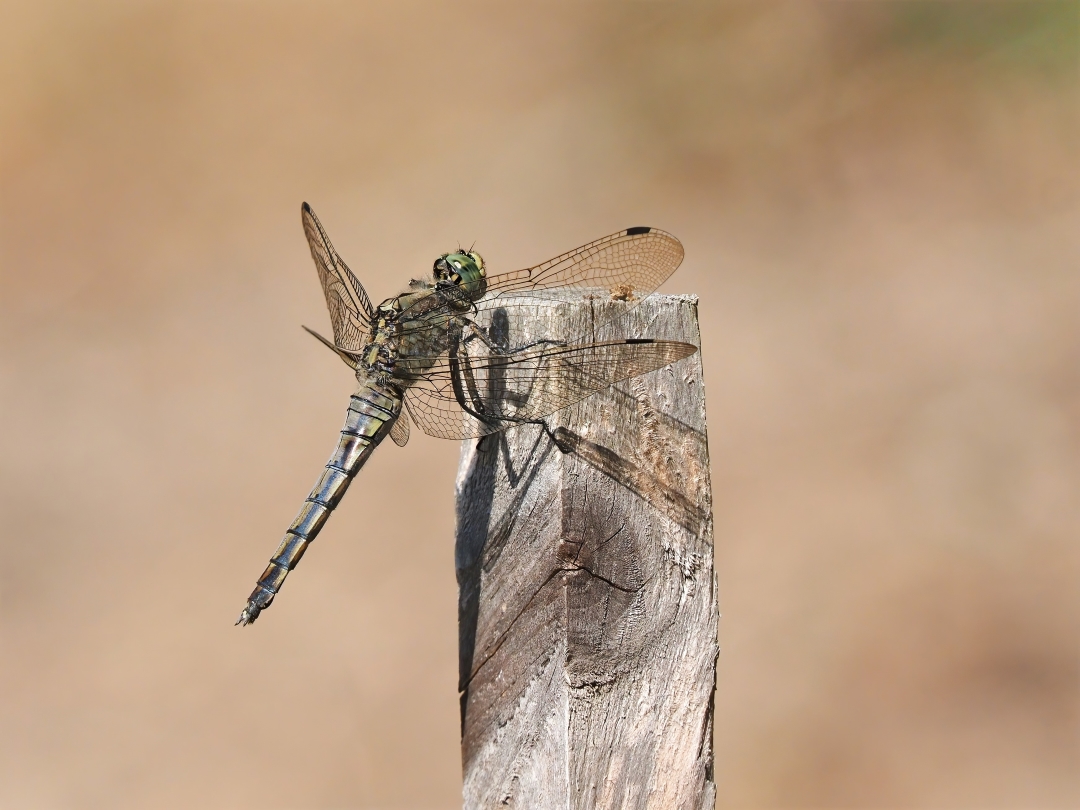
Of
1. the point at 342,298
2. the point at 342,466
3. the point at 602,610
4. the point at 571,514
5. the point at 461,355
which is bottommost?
the point at 602,610

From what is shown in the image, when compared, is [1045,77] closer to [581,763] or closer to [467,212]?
[467,212]

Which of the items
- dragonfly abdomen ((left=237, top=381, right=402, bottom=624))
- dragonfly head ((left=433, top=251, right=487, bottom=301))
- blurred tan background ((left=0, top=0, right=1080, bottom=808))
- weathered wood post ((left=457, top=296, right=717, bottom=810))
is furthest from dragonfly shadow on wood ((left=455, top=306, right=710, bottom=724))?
blurred tan background ((left=0, top=0, right=1080, bottom=808))

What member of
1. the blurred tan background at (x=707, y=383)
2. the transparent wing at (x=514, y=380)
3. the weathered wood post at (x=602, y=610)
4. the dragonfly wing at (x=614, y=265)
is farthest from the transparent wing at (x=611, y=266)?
the blurred tan background at (x=707, y=383)

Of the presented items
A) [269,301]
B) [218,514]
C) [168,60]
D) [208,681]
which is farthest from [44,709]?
[168,60]

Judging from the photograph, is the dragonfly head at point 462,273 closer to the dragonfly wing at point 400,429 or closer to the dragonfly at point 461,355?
the dragonfly at point 461,355

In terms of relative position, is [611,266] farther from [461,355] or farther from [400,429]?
[400,429]

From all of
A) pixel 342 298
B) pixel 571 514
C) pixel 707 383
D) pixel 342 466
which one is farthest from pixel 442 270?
pixel 707 383
